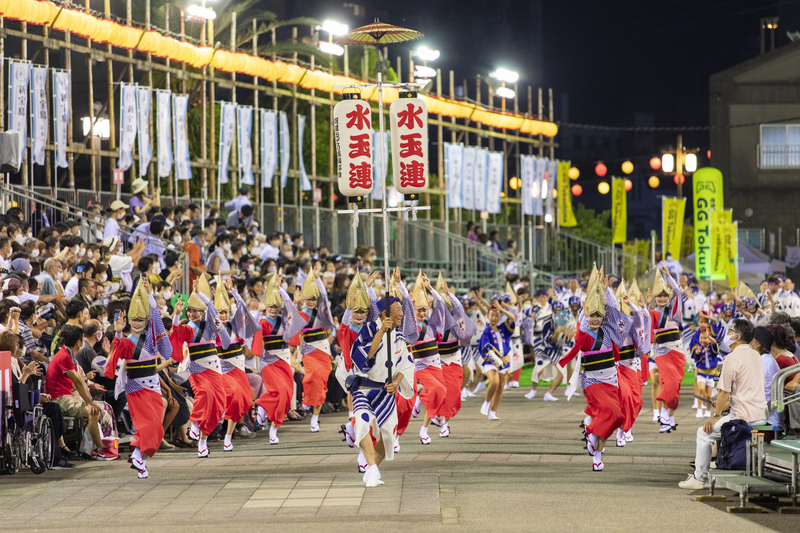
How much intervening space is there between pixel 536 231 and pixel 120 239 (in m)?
19.8

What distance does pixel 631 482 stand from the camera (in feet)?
31.6

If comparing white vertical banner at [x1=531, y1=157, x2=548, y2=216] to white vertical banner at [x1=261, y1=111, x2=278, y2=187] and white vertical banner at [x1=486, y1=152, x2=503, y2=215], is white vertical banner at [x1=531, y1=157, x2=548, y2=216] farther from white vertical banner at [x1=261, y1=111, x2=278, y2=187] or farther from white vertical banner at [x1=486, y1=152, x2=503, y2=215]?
white vertical banner at [x1=261, y1=111, x2=278, y2=187]

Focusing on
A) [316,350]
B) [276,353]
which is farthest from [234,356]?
[316,350]

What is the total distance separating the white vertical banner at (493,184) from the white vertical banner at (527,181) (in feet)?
3.68

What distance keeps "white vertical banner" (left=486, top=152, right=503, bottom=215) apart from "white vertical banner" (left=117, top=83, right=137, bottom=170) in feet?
40.8

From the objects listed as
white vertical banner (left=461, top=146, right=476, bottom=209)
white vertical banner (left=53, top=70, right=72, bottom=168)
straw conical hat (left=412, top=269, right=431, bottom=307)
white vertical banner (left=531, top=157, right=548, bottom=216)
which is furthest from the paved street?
white vertical banner (left=531, top=157, right=548, bottom=216)

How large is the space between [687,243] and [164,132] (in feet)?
72.6

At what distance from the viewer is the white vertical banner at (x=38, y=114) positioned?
59.4 ft

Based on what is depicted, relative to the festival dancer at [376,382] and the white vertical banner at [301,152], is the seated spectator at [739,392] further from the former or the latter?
the white vertical banner at [301,152]

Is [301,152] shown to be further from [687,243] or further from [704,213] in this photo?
[687,243]

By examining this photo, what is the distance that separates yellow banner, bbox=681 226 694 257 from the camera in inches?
1437

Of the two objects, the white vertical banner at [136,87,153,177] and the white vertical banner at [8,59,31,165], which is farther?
the white vertical banner at [136,87,153,177]

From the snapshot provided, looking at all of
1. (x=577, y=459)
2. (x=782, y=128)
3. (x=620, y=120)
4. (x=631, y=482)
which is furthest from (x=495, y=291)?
(x=620, y=120)

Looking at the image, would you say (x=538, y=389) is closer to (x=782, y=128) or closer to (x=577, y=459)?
(x=577, y=459)
